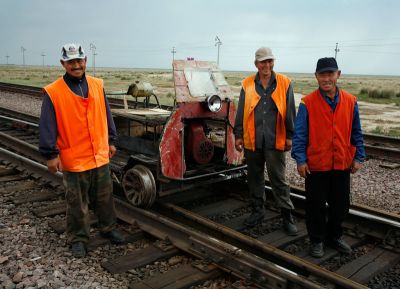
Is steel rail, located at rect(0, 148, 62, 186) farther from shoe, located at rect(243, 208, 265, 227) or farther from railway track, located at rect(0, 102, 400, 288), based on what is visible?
shoe, located at rect(243, 208, 265, 227)

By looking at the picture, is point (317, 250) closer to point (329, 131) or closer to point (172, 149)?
point (329, 131)

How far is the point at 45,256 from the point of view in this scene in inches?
173

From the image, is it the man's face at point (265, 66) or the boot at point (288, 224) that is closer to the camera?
the man's face at point (265, 66)

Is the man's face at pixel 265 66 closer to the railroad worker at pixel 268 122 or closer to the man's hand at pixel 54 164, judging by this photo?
the railroad worker at pixel 268 122

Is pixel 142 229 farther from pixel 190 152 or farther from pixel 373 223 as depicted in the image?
pixel 373 223

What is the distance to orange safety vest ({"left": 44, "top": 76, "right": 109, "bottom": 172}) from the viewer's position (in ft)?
14.1

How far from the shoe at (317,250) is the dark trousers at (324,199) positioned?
0.14 ft

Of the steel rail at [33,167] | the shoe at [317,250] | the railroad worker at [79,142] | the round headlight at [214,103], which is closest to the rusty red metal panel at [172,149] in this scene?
the round headlight at [214,103]

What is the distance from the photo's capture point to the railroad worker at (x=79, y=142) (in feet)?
13.9

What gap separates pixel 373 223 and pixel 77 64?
368cm

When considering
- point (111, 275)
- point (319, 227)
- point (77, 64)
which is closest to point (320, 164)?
point (319, 227)

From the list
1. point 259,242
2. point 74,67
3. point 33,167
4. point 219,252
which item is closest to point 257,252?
point 259,242

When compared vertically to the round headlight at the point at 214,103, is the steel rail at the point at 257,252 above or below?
below

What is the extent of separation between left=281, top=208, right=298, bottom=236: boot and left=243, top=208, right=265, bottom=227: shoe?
0.27m
